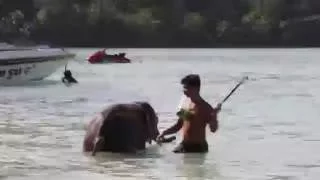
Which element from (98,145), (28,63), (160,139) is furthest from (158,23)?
(160,139)

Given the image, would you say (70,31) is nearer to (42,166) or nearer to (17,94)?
(17,94)

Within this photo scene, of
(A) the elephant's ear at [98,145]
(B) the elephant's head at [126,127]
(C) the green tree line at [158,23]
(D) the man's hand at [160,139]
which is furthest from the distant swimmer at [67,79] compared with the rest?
(C) the green tree line at [158,23]

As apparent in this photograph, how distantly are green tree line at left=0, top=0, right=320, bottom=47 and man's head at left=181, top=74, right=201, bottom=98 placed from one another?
91970mm

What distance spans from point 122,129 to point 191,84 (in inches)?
67.2

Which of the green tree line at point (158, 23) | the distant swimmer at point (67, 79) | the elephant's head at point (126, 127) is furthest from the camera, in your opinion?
the green tree line at point (158, 23)

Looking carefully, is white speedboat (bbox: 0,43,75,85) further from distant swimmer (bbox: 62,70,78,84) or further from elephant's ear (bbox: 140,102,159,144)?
elephant's ear (bbox: 140,102,159,144)

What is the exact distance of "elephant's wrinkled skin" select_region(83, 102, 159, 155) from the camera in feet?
58.4

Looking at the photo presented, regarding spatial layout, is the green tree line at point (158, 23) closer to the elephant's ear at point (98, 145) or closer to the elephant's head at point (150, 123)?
the elephant's head at point (150, 123)

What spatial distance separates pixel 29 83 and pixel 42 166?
77.2ft

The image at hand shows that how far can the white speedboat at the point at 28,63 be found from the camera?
38.7 metres

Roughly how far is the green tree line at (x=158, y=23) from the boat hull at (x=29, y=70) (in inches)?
2634

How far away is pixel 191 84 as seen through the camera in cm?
1675

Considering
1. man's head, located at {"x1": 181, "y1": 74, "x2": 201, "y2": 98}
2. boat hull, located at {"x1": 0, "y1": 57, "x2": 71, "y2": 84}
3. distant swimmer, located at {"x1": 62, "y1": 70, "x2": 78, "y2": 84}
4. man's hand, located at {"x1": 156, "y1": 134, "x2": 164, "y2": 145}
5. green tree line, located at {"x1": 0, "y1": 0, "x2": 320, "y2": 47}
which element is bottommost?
green tree line, located at {"x1": 0, "y1": 0, "x2": 320, "y2": 47}

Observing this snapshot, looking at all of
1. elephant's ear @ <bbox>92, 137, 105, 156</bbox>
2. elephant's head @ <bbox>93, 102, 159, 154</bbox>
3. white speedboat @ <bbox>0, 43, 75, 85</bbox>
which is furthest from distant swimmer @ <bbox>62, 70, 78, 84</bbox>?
elephant's ear @ <bbox>92, 137, 105, 156</bbox>
